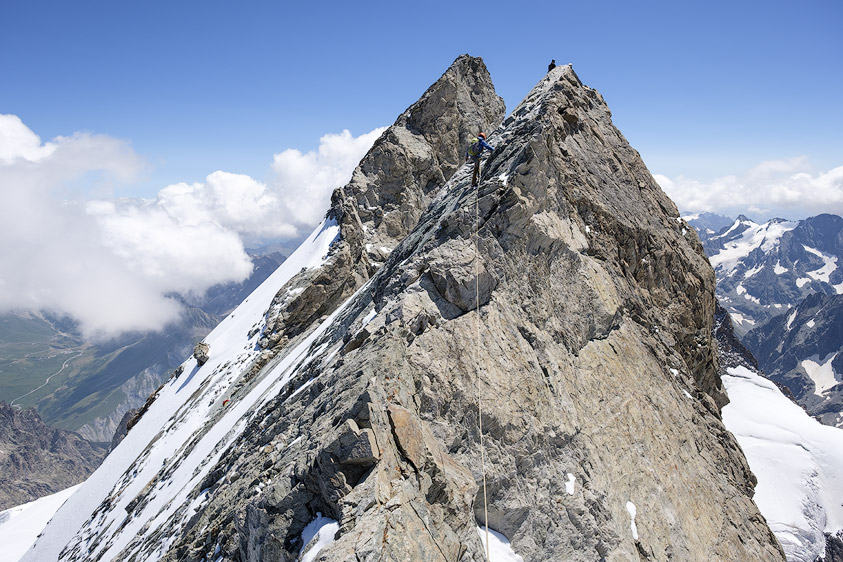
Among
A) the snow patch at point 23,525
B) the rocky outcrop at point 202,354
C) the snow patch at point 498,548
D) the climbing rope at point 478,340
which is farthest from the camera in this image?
the snow patch at point 23,525

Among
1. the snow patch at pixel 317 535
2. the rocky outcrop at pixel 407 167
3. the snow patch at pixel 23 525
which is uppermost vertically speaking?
the rocky outcrop at pixel 407 167

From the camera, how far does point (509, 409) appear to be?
1537 cm

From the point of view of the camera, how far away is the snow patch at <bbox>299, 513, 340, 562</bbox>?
34.1ft

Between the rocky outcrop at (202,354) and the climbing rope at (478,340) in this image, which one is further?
the rocky outcrop at (202,354)

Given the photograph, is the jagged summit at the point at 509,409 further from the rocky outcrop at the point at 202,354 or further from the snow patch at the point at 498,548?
the rocky outcrop at the point at 202,354

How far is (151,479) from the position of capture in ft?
95.0

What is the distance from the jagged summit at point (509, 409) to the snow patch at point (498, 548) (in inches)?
12.9

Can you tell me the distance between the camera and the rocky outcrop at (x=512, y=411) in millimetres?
11711

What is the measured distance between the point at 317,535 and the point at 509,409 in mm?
7190

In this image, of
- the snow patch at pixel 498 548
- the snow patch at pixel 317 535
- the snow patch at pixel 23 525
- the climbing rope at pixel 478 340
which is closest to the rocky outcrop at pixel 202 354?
the climbing rope at pixel 478 340

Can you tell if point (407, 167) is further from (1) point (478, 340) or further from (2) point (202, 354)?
(1) point (478, 340)

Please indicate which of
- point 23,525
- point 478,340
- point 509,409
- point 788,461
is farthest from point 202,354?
point 788,461

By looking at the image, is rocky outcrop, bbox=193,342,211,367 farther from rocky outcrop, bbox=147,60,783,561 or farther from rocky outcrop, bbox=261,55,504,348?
rocky outcrop, bbox=147,60,783,561

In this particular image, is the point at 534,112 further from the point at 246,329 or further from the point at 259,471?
the point at 246,329
